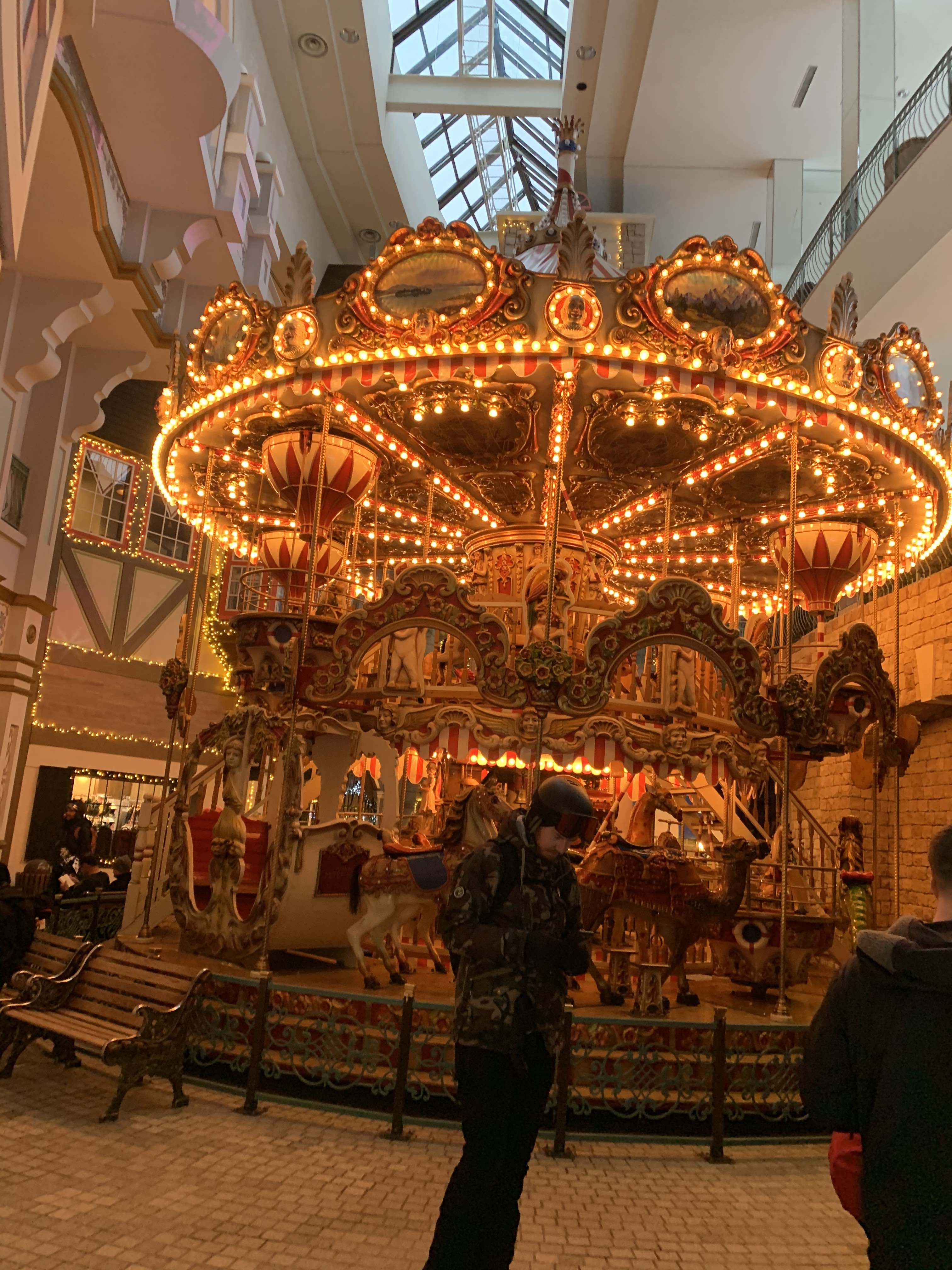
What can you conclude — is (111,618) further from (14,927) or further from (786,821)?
(786,821)

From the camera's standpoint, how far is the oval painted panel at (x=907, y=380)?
7.67 m


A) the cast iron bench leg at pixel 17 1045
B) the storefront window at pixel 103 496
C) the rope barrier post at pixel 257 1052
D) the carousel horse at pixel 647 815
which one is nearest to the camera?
the rope barrier post at pixel 257 1052

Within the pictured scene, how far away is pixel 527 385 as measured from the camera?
8.00 metres

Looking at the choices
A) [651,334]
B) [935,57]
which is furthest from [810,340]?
[935,57]

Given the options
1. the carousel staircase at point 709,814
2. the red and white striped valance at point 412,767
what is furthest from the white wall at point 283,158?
the carousel staircase at point 709,814

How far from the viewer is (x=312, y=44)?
1558 cm

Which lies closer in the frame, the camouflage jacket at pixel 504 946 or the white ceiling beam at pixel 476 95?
the camouflage jacket at pixel 504 946

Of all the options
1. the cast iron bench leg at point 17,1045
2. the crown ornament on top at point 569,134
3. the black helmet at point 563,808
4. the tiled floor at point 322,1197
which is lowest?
the tiled floor at point 322,1197

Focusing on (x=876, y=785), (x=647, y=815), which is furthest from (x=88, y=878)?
(x=876, y=785)

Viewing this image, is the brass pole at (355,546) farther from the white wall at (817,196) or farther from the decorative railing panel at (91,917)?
the white wall at (817,196)

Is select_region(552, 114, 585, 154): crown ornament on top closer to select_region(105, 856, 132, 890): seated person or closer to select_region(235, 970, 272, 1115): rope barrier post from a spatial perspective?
select_region(235, 970, 272, 1115): rope barrier post

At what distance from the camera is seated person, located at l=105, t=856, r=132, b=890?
Result: 11.8m

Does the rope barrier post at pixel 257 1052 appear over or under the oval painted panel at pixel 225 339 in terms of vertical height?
under

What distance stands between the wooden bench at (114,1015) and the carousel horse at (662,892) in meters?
2.75
